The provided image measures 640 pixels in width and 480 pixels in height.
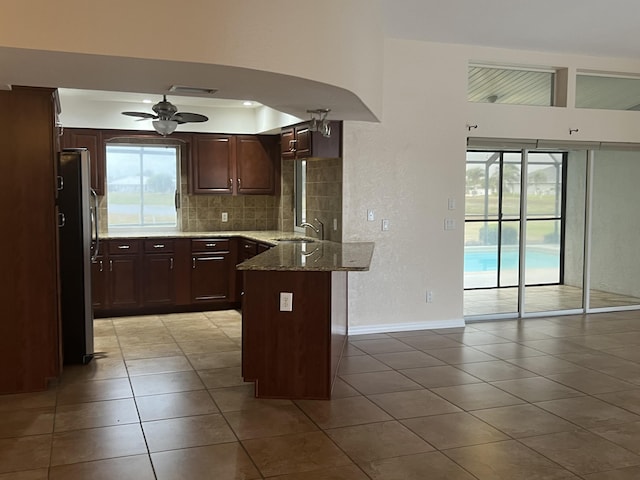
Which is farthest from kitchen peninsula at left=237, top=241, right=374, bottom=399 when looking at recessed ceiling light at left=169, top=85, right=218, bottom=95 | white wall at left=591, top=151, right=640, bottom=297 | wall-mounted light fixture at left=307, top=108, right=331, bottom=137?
white wall at left=591, top=151, right=640, bottom=297

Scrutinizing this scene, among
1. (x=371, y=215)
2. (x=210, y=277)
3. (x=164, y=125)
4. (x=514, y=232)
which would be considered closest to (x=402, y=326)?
(x=371, y=215)

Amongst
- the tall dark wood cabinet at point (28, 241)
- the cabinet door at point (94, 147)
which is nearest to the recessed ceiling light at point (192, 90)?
the tall dark wood cabinet at point (28, 241)

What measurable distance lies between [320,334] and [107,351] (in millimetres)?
2318

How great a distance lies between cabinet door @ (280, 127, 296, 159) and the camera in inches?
252

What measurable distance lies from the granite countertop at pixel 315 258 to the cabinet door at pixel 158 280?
1.72 meters

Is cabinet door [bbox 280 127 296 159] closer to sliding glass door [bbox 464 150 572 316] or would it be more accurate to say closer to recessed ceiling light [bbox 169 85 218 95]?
sliding glass door [bbox 464 150 572 316]

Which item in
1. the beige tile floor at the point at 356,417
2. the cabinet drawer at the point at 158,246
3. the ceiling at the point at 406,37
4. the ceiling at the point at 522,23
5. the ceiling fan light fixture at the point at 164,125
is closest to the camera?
the beige tile floor at the point at 356,417

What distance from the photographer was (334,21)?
12.7ft

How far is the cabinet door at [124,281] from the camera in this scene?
6895mm

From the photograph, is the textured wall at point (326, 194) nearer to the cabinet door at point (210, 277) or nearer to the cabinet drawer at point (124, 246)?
the cabinet door at point (210, 277)

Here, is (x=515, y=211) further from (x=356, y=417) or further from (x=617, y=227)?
(x=356, y=417)

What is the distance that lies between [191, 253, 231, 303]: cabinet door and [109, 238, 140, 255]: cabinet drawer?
2.21 feet

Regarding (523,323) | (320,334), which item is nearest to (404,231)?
(523,323)

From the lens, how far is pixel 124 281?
695 cm
